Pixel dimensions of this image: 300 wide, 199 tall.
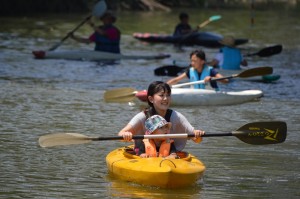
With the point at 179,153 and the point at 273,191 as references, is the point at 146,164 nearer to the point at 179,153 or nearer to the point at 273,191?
the point at 179,153

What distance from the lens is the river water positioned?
8.48 m

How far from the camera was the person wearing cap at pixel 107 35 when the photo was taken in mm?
19219

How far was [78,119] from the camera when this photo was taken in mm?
12398

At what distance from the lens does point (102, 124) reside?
474 inches

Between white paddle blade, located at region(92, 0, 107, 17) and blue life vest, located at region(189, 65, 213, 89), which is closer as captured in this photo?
blue life vest, located at region(189, 65, 213, 89)

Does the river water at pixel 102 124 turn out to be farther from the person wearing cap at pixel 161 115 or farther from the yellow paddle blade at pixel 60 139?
the person wearing cap at pixel 161 115

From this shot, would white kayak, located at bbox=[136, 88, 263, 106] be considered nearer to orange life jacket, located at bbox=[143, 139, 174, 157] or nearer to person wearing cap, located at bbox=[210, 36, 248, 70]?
person wearing cap, located at bbox=[210, 36, 248, 70]

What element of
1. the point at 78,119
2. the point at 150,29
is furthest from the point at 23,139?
the point at 150,29

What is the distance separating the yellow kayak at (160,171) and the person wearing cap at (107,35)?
10.7 m

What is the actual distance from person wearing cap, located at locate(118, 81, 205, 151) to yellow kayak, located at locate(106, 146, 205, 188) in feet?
0.89

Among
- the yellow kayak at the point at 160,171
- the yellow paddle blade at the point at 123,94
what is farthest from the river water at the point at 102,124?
the yellow paddle blade at the point at 123,94

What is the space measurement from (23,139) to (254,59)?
10.9 metres

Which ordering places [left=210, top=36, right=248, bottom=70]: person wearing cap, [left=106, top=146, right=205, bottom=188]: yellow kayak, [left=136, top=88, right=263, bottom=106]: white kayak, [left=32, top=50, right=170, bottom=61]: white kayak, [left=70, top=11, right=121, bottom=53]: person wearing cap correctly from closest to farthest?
[left=106, top=146, right=205, bottom=188]: yellow kayak, [left=136, top=88, right=263, bottom=106]: white kayak, [left=210, top=36, right=248, bottom=70]: person wearing cap, [left=70, top=11, right=121, bottom=53]: person wearing cap, [left=32, top=50, right=170, bottom=61]: white kayak

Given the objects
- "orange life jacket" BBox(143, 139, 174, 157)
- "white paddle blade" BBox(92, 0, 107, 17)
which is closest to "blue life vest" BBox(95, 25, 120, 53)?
"white paddle blade" BBox(92, 0, 107, 17)
